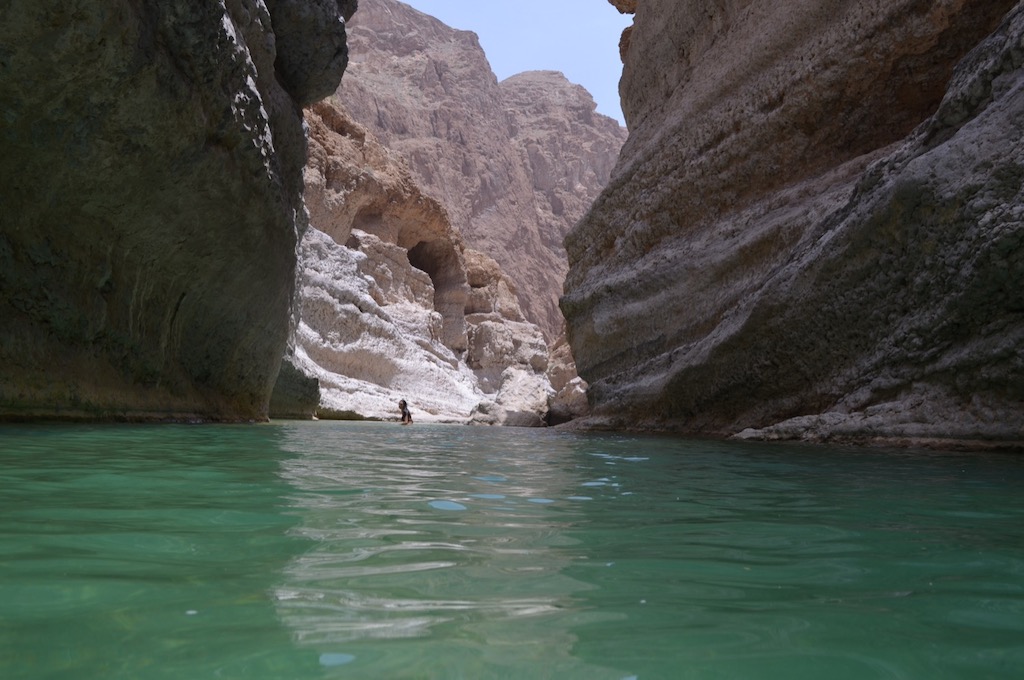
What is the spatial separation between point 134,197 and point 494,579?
6558 mm

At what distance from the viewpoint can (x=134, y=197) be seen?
6961 millimetres

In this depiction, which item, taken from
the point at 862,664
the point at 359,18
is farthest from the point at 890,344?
the point at 359,18

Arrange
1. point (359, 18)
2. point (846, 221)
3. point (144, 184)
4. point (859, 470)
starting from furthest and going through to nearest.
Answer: point (359, 18) < point (846, 221) < point (144, 184) < point (859, 470)

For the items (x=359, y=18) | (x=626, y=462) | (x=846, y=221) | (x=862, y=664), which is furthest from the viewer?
(x=359, y=18)

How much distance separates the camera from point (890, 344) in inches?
280

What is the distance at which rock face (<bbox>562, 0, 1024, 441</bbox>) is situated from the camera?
20.6 feet

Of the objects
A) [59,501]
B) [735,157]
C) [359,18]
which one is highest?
[359,18]

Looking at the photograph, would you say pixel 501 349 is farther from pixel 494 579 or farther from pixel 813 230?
pixel 494 579

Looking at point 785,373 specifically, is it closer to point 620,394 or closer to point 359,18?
point 620,394

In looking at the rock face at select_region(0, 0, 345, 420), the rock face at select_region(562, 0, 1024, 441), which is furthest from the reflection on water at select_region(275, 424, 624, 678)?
the rock face at select_region(562, 0, 1024, 441)

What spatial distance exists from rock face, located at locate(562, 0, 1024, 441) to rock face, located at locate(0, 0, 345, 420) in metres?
5.78

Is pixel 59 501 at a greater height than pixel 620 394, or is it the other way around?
pixel 620 394

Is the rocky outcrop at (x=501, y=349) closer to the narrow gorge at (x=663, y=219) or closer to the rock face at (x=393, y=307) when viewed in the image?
the rock face at (x=393, y=307)

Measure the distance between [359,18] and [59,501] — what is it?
72117 millimetres
